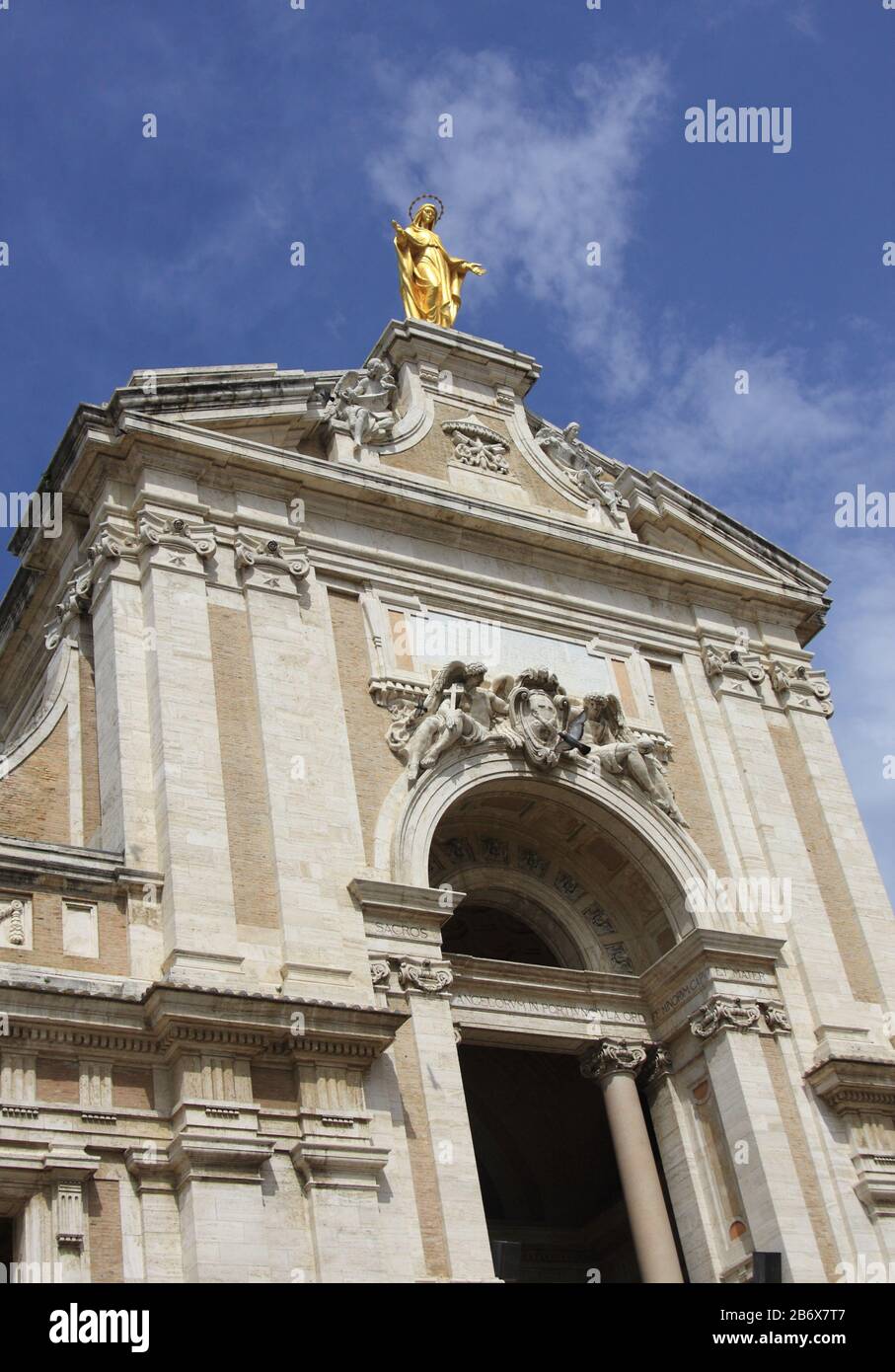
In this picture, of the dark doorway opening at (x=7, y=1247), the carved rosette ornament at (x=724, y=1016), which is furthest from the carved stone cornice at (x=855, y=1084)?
the dark doorway opening at (x=7, y=1247)

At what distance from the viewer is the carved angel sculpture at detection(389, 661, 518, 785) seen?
20344 millimetres

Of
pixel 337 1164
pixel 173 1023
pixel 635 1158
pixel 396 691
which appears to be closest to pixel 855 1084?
pixel 635 1158

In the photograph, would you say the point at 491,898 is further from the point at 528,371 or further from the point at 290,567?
the point at 528,371

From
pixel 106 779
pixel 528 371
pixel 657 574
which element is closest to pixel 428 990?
pixel 106 779

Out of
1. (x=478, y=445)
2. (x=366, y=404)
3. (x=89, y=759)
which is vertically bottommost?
(x=89, y=759)

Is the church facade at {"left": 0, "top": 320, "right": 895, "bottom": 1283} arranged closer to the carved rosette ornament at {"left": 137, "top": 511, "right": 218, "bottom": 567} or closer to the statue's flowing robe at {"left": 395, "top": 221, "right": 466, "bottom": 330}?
the carved rosette ornament at {"left": 137, "top": 511, "right": 218, "bottom": 567}

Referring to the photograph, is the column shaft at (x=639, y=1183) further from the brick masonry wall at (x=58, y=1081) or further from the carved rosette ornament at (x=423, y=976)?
the brick masonry wall at (x=58, y=1081)

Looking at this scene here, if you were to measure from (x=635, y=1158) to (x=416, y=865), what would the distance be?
4301mm

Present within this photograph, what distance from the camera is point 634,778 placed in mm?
21953

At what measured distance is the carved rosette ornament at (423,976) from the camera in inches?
723

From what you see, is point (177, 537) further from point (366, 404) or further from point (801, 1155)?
point (801, 1155)

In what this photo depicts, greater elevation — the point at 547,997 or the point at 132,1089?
the point at 547,997

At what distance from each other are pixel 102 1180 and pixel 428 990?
14.2 ft

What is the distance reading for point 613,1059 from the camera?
2064 centimetres
